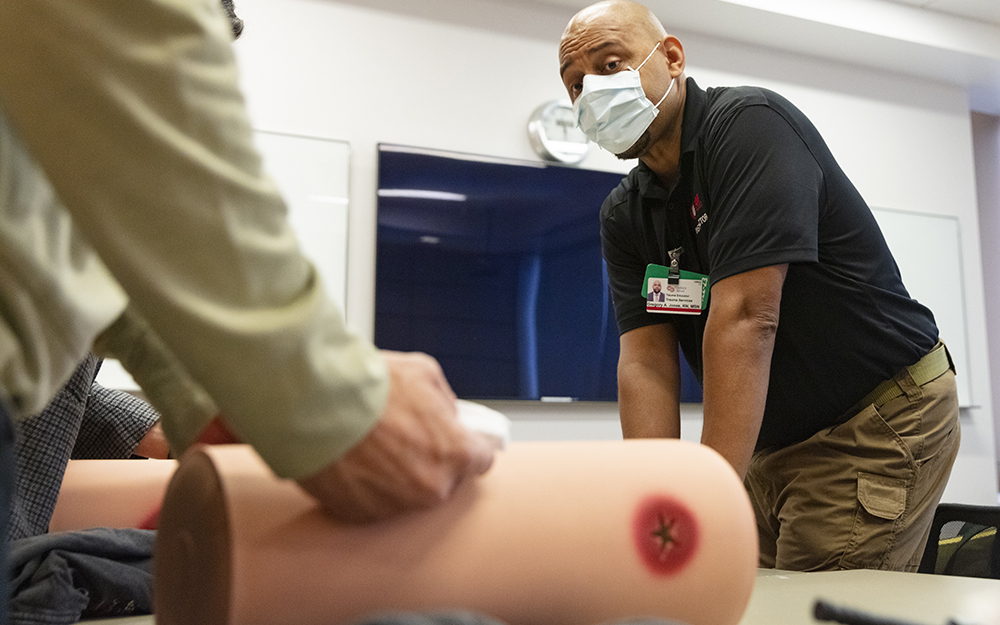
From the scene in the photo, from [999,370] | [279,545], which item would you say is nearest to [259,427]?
[279,545]

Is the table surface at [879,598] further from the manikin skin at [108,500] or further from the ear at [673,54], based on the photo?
the ear at [673,54]

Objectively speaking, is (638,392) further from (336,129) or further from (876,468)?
(336,129)

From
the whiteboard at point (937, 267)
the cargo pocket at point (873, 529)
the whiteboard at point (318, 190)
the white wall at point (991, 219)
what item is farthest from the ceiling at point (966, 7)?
the cargo pocket at point (873, 529)

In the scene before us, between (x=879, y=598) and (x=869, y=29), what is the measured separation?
11.7 ft

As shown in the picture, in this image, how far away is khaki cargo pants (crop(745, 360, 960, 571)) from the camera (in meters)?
1.41

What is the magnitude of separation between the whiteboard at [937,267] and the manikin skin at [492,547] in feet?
12.3

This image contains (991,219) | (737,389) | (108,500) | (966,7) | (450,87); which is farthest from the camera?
(991,219)

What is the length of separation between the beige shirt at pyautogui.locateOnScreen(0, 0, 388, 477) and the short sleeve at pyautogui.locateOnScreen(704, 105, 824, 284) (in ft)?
3.15

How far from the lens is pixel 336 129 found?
9.97ft

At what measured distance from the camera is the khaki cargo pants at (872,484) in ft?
4.61

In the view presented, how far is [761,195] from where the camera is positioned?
1319 mm

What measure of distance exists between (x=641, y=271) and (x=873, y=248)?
1.54ft

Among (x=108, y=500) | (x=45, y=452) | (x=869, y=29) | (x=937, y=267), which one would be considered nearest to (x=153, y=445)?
(x=108, y=500)

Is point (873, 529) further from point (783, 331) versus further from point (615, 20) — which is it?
point (615, 20)
